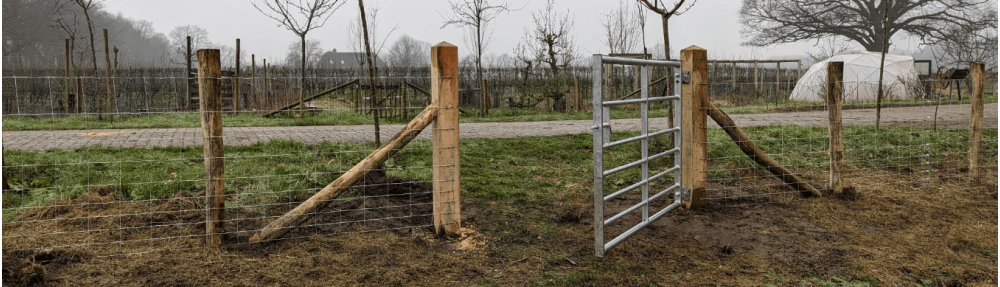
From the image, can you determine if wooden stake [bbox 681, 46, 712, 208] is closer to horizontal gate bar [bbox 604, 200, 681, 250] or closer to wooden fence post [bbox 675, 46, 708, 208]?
wooden fence post [bbox 675, 46, 708, 208]

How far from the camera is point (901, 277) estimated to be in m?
4.30

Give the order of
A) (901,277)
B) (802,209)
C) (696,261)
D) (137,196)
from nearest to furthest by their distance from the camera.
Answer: (901,277) < (696,261) < (137,196) < (802,209)

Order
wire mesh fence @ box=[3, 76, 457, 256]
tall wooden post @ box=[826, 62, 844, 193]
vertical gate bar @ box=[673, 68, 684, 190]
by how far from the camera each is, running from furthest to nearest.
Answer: tall wooden post @ box=[826, 62, 844, 193] → vertical gate bar @ box=[673, 68, 684, 190] → wire mesh fence @ box=[3, 76, 457, 256]

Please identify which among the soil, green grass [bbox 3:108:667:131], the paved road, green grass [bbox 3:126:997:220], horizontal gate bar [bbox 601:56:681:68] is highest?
horizontal gate bar [bbox 601:56:681:68]

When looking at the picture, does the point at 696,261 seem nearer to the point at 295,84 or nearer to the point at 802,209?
the point at 802,209

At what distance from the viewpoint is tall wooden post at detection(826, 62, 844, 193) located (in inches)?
251

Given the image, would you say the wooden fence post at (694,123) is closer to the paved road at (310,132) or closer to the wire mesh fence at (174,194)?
the wire mesh fence at (174,194)

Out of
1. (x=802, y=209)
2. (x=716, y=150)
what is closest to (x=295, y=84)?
(x=716, y=150)

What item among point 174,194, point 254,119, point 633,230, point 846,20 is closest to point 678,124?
point 633,230

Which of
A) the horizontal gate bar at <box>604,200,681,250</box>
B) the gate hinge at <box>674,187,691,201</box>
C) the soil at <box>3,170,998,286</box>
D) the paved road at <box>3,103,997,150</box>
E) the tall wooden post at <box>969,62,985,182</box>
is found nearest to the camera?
the soil at <box>3,170,998,286</box>

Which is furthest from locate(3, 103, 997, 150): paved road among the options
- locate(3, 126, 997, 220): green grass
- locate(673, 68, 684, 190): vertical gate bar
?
locate(673, 68, 684, 190): vertical gate bar

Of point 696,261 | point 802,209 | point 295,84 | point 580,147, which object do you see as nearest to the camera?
point 696,261

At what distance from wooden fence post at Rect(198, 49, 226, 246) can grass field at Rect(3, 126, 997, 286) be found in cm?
21

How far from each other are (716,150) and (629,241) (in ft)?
14.3
